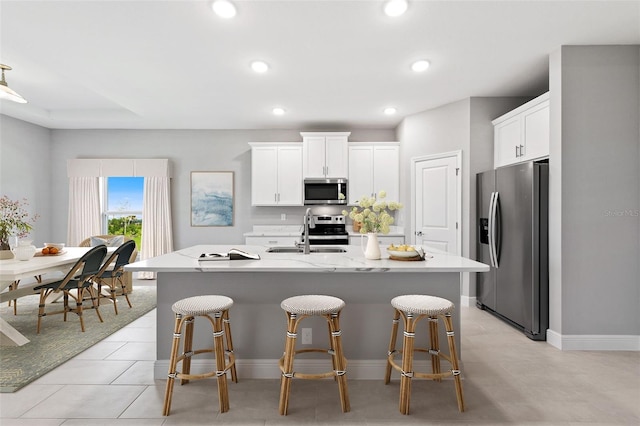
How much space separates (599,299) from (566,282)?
324 mm

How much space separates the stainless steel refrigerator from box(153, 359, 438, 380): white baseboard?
1.48 metres

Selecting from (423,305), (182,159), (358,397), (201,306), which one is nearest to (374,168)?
(182,159)

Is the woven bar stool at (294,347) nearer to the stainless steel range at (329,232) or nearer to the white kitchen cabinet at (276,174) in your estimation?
the stainless steel range at (329,232)

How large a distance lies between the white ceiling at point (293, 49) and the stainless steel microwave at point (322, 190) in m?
1.12

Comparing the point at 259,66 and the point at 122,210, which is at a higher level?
the point at 259,66

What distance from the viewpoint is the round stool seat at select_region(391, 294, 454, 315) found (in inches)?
77.3

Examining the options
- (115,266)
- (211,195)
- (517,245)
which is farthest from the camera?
(211,195)

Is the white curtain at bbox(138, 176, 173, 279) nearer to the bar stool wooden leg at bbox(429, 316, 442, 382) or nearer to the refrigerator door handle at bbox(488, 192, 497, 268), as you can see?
the bar stool wooden leg at bbox(429, 316, 442, 382)

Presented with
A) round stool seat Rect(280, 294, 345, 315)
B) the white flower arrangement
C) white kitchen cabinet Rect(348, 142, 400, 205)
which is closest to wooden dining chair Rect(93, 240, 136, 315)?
round stool seat Rect(280, 294, 345, 315)

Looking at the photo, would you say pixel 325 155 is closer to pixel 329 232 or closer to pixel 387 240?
pixel 329 232

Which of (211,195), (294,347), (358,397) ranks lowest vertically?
(358,397)

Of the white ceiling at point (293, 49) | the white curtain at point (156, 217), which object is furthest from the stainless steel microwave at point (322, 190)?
the white curtain at point (156, 217)

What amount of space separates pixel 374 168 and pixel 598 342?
11.1 ft

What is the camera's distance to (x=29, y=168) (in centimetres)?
536
